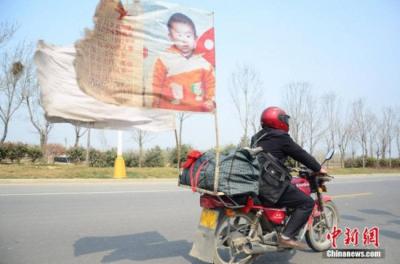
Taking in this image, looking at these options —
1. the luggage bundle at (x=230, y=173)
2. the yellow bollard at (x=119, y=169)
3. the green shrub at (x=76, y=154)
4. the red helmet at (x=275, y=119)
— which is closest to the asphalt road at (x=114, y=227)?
the luggage bundle at (x=230, y=173)

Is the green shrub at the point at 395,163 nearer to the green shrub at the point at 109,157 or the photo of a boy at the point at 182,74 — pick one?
the green shrub at the point at 109,157

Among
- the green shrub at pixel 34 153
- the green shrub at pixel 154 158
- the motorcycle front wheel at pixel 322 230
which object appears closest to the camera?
the motorcycle front wheel at pixel 322 230

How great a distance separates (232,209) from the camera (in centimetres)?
423

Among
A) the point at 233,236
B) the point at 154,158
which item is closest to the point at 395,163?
the point at 154,158

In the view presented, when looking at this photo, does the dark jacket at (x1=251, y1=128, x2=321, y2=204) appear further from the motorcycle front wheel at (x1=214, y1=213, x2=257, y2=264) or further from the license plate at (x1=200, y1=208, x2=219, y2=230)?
the license plate at (x1=200, y1=208, x2=219, y2=230)

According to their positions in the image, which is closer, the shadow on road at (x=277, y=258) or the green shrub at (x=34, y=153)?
the shadow on road at (x=277, y=258)

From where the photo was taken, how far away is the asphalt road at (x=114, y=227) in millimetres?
5133

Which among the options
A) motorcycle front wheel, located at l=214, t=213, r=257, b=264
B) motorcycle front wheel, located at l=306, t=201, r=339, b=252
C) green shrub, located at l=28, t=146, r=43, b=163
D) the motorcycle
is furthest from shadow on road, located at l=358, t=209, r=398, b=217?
green shrub, located at l=28, t=146, r=43, b=163

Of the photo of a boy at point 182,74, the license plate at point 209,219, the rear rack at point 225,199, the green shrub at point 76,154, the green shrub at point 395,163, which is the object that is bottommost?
the green shrub at point 395,163

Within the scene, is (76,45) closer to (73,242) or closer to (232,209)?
(232,209)

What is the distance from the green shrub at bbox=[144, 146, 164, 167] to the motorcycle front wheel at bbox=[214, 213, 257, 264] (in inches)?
985

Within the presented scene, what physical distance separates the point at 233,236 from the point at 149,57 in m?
2.13

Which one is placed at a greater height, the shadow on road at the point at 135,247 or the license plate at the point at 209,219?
the license plate at the point at 209,219

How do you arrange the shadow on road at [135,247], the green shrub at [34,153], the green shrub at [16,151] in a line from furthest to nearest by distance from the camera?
the green shrub at [34,153] → the green shrub at [16,151] → the shadow on road at [135,247]
